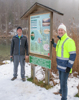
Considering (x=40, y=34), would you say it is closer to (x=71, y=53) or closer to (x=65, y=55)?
(x=65, y=55)

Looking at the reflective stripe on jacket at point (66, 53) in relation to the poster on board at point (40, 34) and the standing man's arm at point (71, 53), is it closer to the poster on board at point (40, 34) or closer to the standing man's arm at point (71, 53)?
the standing man's arm at point (71, 53)

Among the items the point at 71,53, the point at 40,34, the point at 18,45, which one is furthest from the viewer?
the point at 18,45

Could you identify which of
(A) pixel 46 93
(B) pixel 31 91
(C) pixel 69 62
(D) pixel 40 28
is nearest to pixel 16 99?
(B) pixel 31 91

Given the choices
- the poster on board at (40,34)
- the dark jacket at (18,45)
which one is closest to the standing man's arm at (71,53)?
the poster on board at (40,34)

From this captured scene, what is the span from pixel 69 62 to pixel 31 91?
5.80 feet

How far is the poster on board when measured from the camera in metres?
3.53

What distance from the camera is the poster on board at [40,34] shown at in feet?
11.6

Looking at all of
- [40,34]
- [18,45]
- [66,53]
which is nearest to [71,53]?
[66,53]

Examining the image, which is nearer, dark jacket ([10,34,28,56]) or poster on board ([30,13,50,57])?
poster on board ([30,13,50,57])

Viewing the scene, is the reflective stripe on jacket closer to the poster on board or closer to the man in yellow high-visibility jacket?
the man in yellow high-visibility jacket

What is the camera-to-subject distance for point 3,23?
74625mm

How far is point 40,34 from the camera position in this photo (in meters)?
3.75

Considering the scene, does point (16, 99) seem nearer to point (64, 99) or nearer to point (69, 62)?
point (64, 99)

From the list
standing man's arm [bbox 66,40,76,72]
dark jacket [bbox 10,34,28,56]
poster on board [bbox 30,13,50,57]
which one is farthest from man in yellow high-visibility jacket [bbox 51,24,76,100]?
dark jacket [bbox 10,34,28,56]
